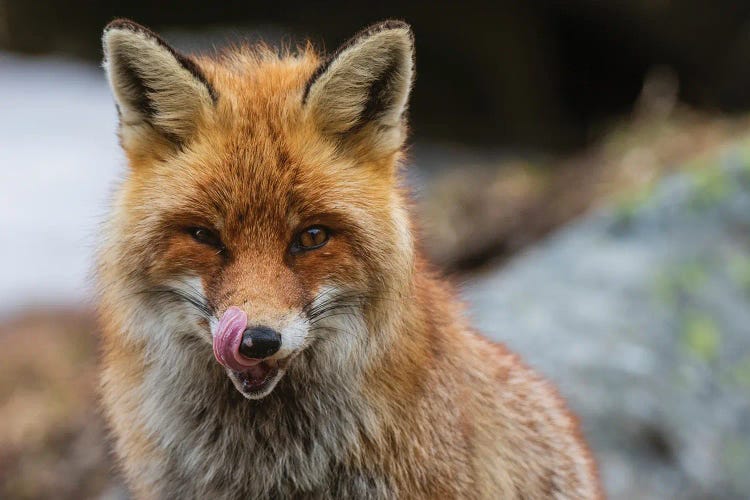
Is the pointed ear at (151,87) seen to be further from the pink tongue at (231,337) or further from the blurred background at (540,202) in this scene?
the pink tongue at (231,337)

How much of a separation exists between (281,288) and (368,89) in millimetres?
790

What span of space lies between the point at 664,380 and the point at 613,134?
4965 millimetres

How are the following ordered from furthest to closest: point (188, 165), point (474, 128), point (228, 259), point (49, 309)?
point (474, 128), point (49, 309), point (188, 165), point (228, 259)

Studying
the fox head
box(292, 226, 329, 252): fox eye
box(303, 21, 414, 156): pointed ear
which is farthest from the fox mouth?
box(303, 21, 414, 156): pointed ear

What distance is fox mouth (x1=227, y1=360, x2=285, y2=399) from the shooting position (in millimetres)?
2588

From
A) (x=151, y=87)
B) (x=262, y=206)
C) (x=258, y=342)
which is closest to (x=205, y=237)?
(x=262, y=206)

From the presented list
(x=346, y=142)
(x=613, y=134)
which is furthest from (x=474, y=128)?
(x=346, y=142)

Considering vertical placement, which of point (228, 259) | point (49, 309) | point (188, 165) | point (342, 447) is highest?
point (188, 165)

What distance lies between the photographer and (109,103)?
12047 mm

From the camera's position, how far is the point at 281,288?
8.29 ft

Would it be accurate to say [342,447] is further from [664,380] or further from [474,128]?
[474,128]

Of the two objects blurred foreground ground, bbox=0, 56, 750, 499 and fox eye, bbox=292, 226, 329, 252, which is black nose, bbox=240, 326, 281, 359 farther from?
blurred foreground ground, bbox=0, 56, 750, 499

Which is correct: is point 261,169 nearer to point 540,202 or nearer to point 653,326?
point 653,326

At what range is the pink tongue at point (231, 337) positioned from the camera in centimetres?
241
